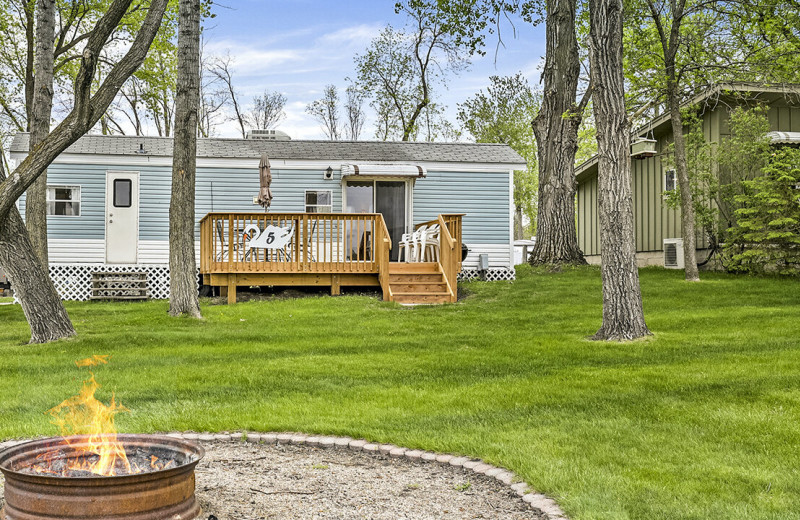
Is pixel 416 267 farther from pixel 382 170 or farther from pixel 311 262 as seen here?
pixel 382 170

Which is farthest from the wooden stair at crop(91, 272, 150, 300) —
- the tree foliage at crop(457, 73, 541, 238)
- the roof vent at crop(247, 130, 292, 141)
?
the tree foliage at crop(457, 73, 541, 238)

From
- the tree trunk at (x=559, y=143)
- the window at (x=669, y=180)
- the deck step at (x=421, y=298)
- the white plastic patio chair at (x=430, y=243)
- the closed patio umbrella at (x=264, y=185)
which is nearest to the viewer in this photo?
the deck step at (x=421, y=298)

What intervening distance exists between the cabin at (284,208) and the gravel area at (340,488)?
28.3 ft

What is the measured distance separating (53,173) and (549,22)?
10.9 metres

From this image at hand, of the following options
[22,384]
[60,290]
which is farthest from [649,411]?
[60,290]

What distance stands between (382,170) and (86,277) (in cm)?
596

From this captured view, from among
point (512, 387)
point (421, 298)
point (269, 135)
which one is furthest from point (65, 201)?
point (512, 387)

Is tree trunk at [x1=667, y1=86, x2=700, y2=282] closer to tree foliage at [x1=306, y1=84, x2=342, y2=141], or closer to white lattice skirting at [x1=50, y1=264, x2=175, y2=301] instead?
white lattice skirting at [x1=50, y1=264, x2=175, y2=301]

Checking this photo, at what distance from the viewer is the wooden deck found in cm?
1266

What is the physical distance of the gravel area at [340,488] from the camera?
3309mm

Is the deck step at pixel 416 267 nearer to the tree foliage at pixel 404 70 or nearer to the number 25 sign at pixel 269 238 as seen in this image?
the number 25 sign at pixel 269 238

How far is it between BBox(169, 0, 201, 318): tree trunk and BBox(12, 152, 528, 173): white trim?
453 centimetres

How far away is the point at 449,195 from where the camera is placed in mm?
15984

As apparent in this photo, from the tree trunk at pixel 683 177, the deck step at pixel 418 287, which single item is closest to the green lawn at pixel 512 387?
the deck step at pixel 418 287
